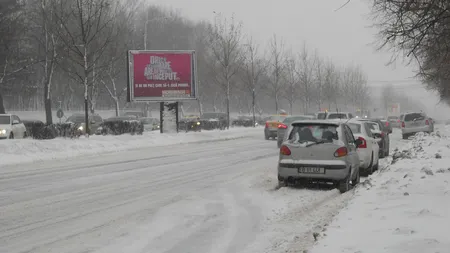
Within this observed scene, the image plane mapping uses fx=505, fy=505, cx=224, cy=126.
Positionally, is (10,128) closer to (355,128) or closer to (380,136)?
(380,136)

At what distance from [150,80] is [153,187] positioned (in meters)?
20.2

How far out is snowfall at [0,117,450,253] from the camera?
6059 millimetres

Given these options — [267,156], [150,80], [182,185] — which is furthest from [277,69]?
[182,185]

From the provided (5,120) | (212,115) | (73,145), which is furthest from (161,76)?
(212,115)

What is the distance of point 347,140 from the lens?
36.2 ft

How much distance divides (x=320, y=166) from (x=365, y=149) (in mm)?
3502

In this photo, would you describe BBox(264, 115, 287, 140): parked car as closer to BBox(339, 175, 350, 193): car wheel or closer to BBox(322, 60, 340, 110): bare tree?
BBox(339, 175, 350, 193): car wheel

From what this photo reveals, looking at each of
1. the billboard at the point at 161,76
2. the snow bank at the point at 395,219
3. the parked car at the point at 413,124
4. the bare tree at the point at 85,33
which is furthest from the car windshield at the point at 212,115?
the snow bank at the point at 395,219

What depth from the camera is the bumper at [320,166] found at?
10.5 metres

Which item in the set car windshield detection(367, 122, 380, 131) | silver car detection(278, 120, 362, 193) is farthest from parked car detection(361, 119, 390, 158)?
silver car detection(278, 120, 362, 193)

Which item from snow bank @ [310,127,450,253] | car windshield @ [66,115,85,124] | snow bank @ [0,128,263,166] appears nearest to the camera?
snow bank @ [310,127,450,253]

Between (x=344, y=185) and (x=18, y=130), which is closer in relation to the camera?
(x=344, y=185)

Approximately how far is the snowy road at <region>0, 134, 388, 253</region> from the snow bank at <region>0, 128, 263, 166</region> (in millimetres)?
3556

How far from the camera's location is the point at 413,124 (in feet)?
112
